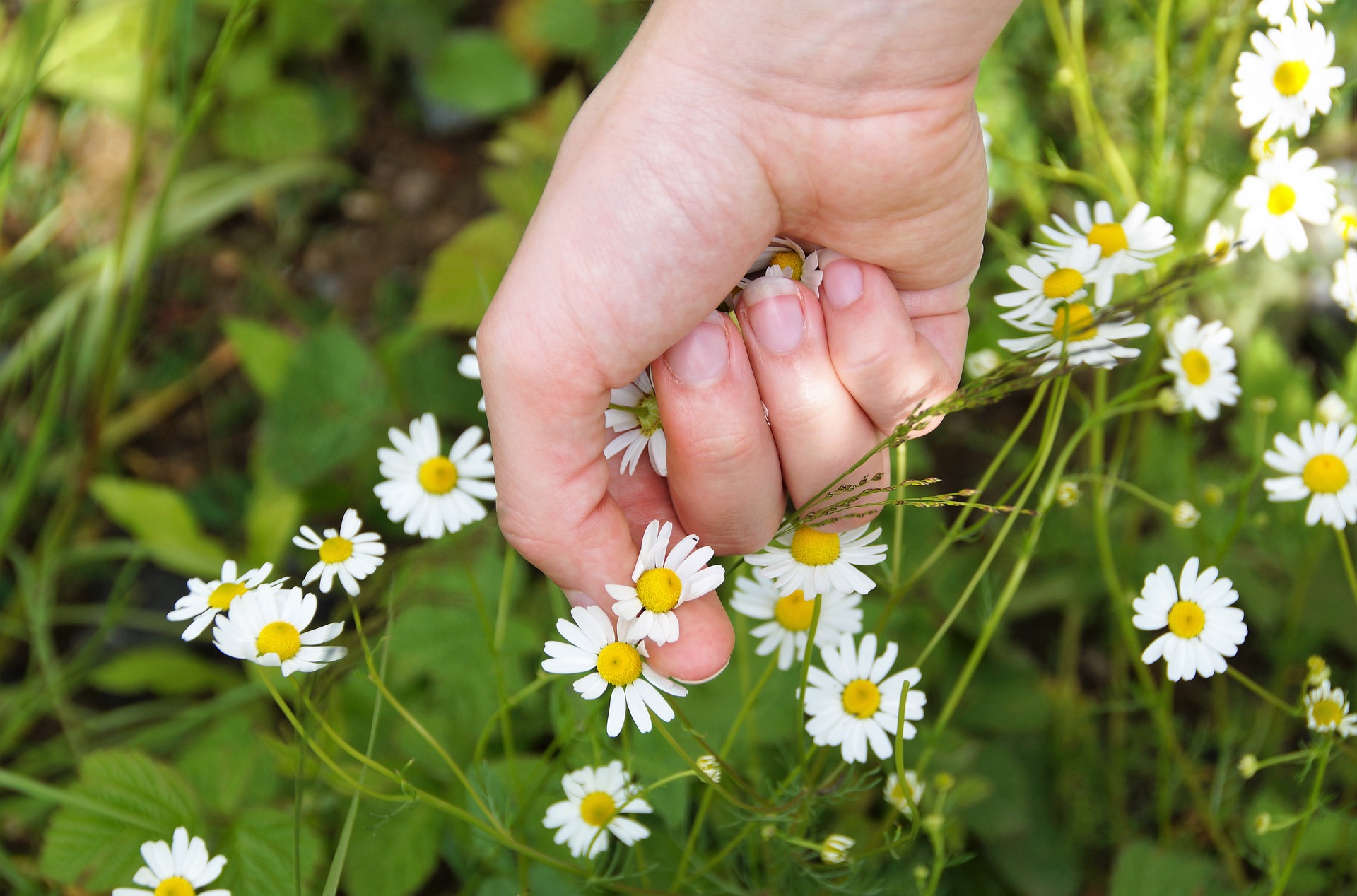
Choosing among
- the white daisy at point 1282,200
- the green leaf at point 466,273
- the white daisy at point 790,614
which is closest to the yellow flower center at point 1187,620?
the white daisy at point 790,614

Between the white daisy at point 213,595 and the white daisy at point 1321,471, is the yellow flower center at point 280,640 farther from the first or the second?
the white daisy at point 1321,471

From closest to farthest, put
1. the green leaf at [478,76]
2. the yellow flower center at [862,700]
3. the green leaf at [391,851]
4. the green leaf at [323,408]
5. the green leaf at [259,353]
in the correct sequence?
the yellow flower center at [862,700] < the green leaf at [391,851] < the green leaf at [323,408] < the green leaf at [259,353] < the green leaf at [478,76]

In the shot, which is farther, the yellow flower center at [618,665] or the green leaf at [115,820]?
the green leaf at [115,820]

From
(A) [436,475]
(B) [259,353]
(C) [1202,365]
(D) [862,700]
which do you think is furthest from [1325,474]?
(B) [259,353]

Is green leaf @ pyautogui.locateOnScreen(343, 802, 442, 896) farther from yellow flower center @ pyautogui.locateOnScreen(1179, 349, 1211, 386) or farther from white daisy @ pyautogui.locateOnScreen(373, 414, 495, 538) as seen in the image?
yellow flower center @ pyautogui.locateOnScreen(1179, 349, 1211, 386)

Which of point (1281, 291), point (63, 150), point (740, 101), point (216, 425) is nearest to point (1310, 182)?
point (740, 101)

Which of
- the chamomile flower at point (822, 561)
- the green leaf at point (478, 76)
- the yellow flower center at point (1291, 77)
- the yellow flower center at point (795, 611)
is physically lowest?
the yellow flower center at point (795, 611)

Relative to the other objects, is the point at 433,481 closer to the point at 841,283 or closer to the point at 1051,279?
the point at 841,283
